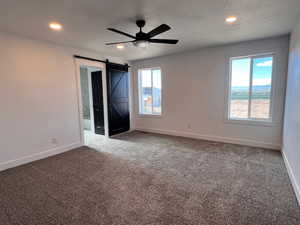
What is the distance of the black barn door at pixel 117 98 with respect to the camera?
17.2 feet

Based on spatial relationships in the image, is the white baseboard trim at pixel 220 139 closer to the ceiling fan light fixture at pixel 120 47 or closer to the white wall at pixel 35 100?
the white wall at pixel 35 100

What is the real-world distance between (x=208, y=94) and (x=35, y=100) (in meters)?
4.38

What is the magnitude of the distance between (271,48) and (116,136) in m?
4.90

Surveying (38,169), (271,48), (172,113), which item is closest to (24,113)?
(38,169)

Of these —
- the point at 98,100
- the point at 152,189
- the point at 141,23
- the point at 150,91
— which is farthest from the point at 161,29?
the point at 98,100

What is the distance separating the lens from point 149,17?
2.59 meters

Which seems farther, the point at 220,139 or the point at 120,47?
the point at 220,139

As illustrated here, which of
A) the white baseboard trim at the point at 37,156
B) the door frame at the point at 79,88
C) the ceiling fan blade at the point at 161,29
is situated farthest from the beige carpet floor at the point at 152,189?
the ceiling fan blade at the point at 161,29

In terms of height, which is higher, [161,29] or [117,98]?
[161,29]

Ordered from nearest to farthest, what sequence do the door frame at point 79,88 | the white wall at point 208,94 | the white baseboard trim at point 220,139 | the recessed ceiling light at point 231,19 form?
the recessed ceiling light at point 231,19
the white wall at point 208,94
the white baseboard trim at point 220,139
the door frame at point 79,88

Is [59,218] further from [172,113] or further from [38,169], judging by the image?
[172,113]

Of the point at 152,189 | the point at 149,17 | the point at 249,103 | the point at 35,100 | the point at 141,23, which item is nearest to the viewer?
the point at 152,189

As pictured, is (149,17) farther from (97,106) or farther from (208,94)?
(97,106)

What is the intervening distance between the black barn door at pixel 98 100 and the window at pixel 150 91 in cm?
150
